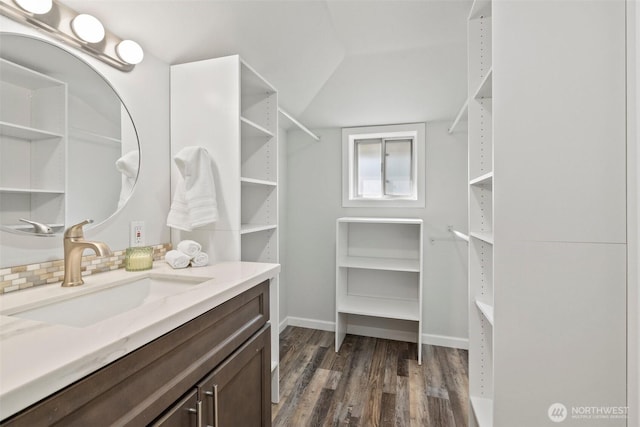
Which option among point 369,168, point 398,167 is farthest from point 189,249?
point 398,167

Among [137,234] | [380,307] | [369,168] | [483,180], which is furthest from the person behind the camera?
[369,168]

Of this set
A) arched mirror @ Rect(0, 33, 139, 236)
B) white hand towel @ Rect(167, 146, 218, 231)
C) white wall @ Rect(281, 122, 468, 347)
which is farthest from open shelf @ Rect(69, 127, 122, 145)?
white wall @ Rect(281, 122, 468, 347)

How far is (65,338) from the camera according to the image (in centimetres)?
61

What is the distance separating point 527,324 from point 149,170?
1735 millimetres

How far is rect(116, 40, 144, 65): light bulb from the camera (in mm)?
1308

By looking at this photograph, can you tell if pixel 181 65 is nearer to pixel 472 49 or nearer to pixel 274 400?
pixel 472 49

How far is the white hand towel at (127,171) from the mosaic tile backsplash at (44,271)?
25 centimetres

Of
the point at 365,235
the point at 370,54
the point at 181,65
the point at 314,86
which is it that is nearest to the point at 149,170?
the point at 181,65

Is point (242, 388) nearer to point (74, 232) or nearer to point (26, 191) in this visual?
point (74, 232)

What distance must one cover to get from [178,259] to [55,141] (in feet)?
2.01

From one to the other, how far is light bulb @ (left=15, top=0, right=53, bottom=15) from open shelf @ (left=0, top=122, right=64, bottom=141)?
397 mm

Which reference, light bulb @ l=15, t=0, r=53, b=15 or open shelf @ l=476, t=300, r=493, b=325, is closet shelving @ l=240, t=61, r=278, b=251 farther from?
open shelf @ l=476, t=300, r=493, b=325

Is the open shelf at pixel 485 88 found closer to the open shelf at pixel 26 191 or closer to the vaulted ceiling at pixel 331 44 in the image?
the vaulted ceiling at pixel 331 44

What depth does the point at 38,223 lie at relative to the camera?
3.40 ft
